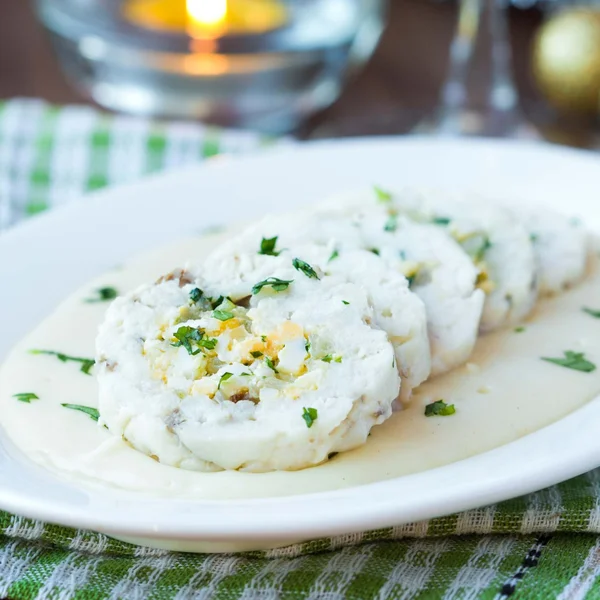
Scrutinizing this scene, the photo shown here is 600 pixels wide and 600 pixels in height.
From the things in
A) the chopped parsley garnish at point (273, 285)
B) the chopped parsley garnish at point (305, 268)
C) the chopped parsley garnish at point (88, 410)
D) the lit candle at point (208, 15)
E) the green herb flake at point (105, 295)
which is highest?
the lit candle at point (208, 15)

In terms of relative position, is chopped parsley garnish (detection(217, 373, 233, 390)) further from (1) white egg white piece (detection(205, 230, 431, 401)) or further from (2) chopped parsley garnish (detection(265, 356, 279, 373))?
(1) white egg white piece (detection(205, 230, 431, 401))

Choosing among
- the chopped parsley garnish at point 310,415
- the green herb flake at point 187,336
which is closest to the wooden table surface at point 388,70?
the green herb flake at point 187,336

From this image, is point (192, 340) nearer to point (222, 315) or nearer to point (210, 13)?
point (222, 315)

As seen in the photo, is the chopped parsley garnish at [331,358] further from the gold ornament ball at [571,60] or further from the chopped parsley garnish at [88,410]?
the gold ornament ball at [571,60]

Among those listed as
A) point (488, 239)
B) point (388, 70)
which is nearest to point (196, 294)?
point (488, 239)

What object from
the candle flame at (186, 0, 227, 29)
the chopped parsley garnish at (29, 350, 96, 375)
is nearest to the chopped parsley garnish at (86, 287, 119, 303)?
the chopped parsley garnish at (29, 350, 96, 375)
